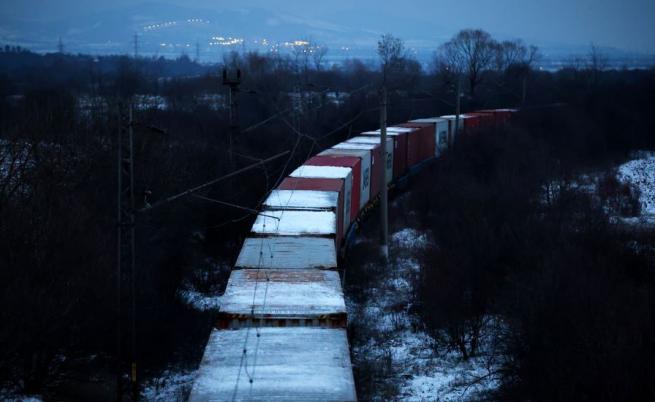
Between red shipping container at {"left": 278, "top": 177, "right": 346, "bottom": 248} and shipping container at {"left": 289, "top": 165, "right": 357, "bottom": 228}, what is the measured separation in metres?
0.32

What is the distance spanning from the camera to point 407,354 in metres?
14.4

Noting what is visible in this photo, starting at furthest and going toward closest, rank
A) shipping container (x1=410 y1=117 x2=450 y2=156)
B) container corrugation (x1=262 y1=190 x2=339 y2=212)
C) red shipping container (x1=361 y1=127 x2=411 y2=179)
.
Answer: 1. shipping container (x1=410 y1=117 x2=450 y2=156)
2. red shipping container (x1=361 y1=127 x2=411 y2=179)
3. container corrugation (x1=262 y1=190 x2=339 y2=212)

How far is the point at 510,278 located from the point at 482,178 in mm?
13285

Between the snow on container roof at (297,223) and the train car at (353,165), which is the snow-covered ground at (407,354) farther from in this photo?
the snow on container roof at (297,223)

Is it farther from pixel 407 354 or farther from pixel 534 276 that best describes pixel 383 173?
pixel 534 276

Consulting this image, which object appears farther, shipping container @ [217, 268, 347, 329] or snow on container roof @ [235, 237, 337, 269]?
snow on container roof @ [235, 237, 337, 269]

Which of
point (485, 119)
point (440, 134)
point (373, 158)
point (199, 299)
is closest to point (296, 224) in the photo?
point (199, 299)

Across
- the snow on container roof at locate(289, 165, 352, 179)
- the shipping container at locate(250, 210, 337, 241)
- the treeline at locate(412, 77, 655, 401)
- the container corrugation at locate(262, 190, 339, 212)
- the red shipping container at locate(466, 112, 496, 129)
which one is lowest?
the treeline at locate(412, 77, 655, 401)

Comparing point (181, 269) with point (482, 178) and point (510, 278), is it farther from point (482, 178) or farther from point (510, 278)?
point (482, 178)

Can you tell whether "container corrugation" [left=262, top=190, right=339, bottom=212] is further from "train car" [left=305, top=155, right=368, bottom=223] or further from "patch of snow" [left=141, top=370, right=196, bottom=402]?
"patch of snow" [left=141, top=370, right=196, bottom=402]

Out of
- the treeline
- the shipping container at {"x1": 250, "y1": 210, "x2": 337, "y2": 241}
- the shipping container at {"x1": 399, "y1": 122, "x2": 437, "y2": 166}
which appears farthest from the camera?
the shipping container at {"x1": 399, "y1": 122, "x2": 437, "y2": 166}

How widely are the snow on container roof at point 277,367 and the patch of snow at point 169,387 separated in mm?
4894

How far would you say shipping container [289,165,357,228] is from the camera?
17852mm

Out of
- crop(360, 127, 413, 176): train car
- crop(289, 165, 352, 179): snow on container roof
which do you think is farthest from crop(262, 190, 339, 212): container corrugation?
crop(360, 127, 413, 176): train car
